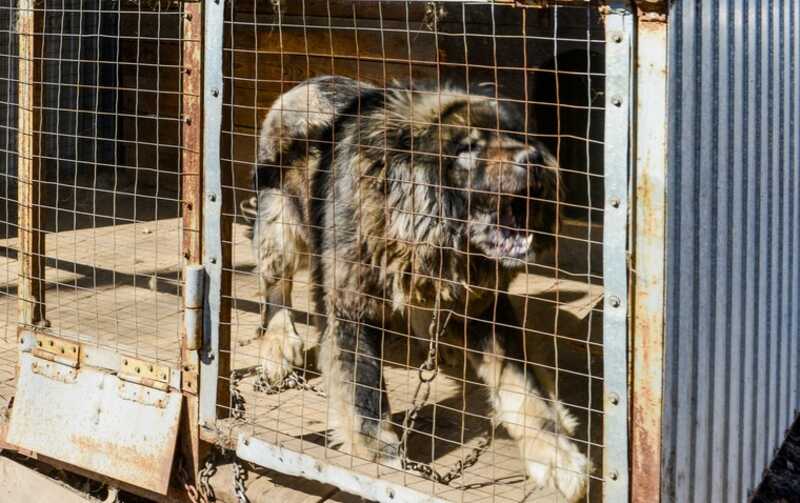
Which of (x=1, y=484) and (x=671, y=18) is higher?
(x=671, y=18)

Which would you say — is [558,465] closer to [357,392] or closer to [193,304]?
[357,392]

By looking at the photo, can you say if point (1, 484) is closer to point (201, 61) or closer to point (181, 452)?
point (181, 452)

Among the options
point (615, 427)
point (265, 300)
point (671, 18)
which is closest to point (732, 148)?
point (671, 18)

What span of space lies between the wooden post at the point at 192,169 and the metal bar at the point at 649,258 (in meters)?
1.52

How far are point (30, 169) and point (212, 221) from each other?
100 centimetres

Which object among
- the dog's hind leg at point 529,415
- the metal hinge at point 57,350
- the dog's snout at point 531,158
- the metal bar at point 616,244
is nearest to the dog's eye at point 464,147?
the dog's snout at point 531,158

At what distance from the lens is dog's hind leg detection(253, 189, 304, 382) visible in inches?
195

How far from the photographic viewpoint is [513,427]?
154 inches

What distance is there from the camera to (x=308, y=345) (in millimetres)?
5191

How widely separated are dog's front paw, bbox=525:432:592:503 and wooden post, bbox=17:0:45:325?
2.05 m

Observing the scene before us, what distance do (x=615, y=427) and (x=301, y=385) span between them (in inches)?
77.9

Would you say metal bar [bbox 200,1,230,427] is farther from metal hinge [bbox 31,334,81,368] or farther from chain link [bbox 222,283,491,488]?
metal hinge [bbox 31,334,81,368]

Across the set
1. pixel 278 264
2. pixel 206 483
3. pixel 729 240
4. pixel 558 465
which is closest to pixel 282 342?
pixel 278 264

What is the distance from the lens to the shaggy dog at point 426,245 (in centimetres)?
373
